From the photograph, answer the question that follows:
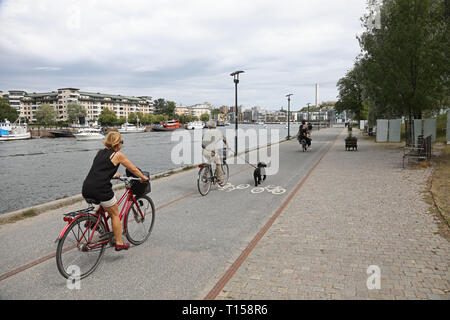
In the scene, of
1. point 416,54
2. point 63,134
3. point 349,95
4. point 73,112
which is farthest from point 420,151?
point 73,112

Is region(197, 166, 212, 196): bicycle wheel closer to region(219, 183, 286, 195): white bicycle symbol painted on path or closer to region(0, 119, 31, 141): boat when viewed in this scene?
region(219, 183, 286, 195): white bicycle symbol painted on path

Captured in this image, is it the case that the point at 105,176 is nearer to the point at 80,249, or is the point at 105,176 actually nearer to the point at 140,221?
the point at 80,249

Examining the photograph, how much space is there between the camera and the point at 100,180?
3.94 meters

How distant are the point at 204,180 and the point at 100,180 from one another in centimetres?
454

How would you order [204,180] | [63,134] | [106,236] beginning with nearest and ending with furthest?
[106,236] → [204,180] → [63,134]

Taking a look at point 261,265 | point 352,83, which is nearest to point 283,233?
point 261,265

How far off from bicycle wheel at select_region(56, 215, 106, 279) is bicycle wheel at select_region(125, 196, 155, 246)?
587 millimetres

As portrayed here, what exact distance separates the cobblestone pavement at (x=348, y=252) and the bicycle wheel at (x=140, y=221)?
1729 millimetres

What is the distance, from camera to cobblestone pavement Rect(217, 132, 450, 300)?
3.44 metres

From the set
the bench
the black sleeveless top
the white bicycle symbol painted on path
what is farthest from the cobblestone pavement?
the bench

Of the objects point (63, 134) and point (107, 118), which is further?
point (107, 118)

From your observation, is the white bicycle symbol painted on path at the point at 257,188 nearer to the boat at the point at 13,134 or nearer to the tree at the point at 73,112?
the boat at the point at 13,134
